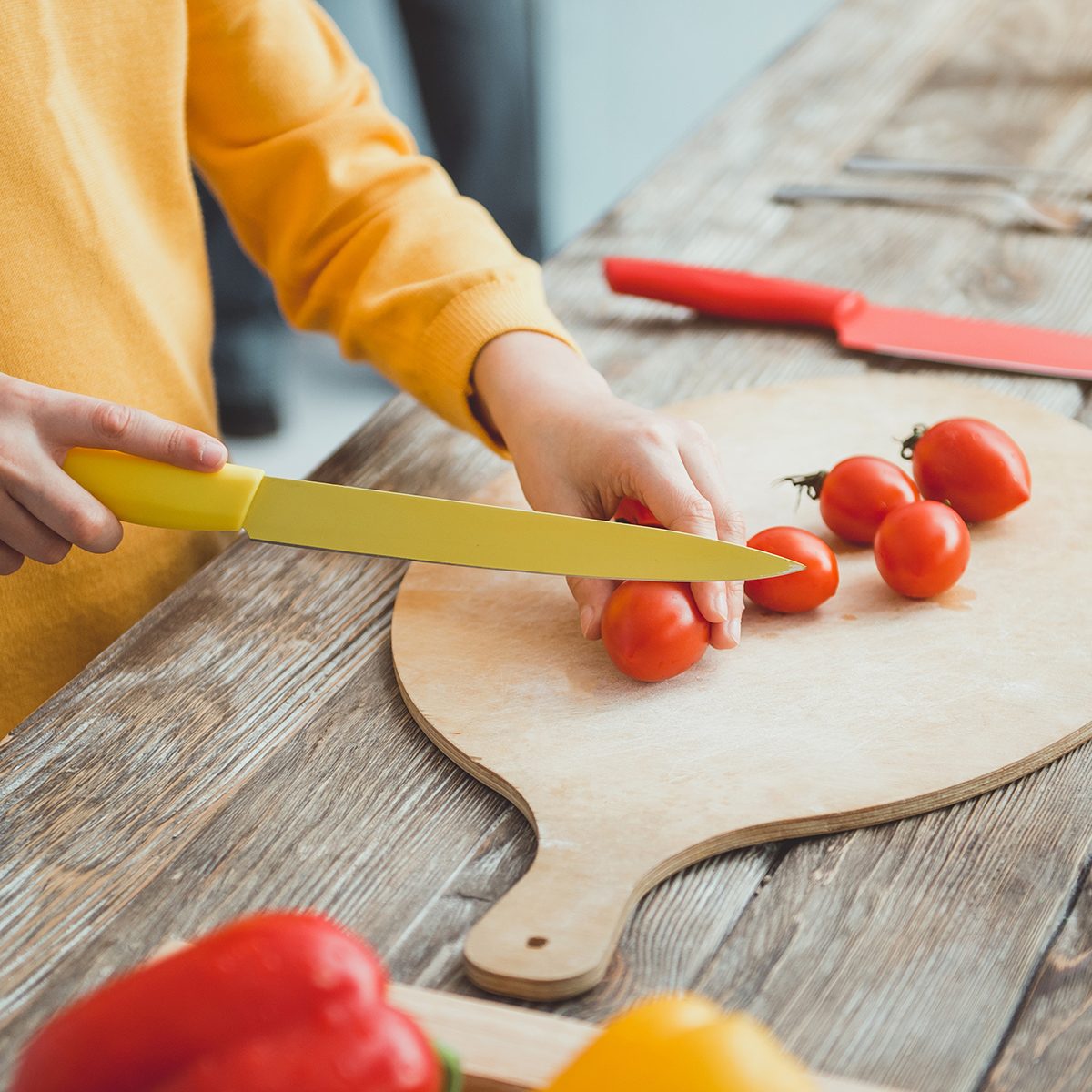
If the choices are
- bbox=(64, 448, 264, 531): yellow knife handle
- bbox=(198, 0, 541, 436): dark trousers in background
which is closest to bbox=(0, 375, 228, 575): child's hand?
bbox=(64, 448, 264, 531): yellow knife handle

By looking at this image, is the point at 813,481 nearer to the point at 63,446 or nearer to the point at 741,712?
the point at 741,712

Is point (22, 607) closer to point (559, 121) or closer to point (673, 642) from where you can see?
point (673, 642)

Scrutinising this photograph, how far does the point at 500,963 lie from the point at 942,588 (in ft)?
1.68

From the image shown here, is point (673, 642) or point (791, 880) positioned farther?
point (673, 642)

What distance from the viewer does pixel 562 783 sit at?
0.90m

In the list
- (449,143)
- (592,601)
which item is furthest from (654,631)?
(449,143)

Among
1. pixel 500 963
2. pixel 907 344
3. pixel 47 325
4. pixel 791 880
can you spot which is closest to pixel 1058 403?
pixel 907 344

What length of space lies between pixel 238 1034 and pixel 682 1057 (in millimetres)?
179

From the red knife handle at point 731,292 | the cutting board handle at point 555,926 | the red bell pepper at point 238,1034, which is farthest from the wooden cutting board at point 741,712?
the red knife handle at point 731,292

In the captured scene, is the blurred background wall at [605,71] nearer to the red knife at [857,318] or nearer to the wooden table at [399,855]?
the red knife at [857,318]

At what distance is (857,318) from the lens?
1.52 m

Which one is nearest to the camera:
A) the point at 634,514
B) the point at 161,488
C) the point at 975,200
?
the point at 161,488

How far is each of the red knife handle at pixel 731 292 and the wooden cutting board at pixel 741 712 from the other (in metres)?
0.39

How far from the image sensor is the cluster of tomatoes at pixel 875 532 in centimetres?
97
